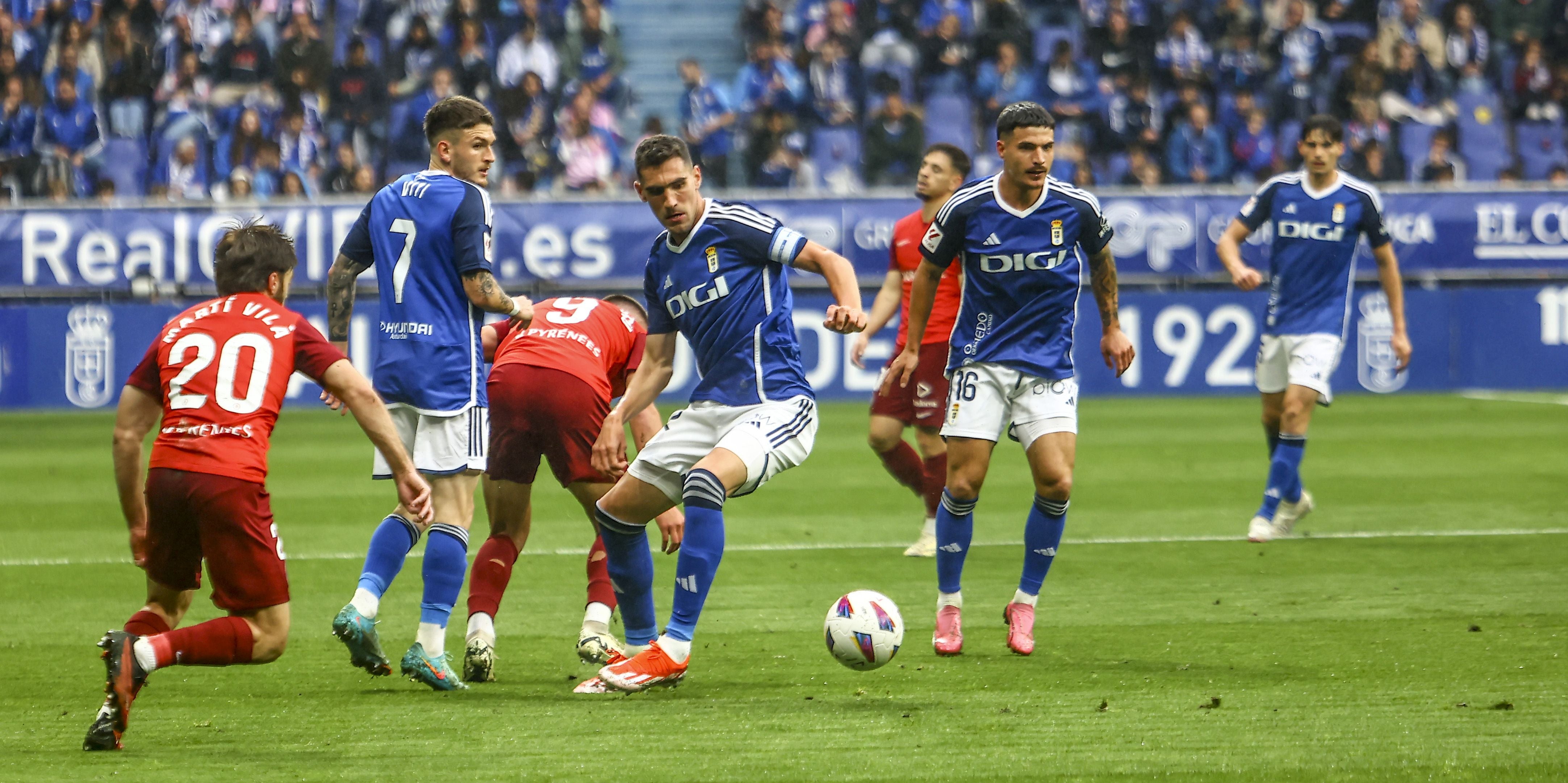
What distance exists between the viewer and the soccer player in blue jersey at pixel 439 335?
586 cm

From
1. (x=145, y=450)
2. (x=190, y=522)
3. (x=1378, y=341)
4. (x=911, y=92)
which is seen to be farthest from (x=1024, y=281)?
(x=911, y=92)

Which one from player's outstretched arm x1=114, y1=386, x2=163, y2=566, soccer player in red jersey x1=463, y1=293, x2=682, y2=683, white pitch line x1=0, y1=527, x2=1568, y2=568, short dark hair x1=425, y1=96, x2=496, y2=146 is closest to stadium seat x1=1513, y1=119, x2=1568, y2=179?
white pitch line x1=0, y1=527, x2=1568, y2=568

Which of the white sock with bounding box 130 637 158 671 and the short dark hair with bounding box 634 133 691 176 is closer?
the white sock with bounding box 130 637 158 671

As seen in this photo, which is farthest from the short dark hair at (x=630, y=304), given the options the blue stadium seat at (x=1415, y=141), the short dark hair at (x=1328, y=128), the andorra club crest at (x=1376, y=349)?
the blue stadium seat at (x=1415, y=141)

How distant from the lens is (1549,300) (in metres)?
17.9

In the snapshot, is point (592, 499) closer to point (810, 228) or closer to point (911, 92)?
point (810, 228)

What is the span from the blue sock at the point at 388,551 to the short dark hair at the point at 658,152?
150 cm

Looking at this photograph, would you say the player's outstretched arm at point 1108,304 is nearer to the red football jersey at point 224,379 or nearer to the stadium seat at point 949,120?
the red football jersey at point 224,379

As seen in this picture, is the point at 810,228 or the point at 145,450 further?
the point at 810,228

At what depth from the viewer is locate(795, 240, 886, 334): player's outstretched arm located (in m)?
5.42

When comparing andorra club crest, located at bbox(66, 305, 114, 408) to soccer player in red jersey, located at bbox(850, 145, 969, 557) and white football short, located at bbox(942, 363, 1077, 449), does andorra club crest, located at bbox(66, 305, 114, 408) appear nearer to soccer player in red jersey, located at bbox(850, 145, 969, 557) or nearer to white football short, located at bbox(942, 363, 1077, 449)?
soccer player in red jersey, located at bbox(850, 145, 969, 557)

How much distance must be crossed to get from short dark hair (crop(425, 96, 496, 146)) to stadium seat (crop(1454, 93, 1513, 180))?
59.4 ft

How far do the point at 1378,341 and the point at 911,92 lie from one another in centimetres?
719

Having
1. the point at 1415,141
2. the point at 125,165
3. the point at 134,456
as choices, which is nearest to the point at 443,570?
the point at 134,456
